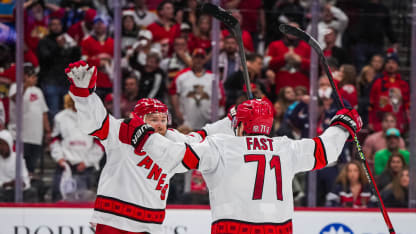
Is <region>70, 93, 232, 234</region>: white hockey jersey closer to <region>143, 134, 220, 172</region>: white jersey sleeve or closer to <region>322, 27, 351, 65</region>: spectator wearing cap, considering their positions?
<region>143, 134, 220, 172</region>: white jersey sleeve

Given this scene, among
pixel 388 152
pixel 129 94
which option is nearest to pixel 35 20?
pixel 129 94

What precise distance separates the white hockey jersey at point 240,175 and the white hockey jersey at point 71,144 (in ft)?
8.98

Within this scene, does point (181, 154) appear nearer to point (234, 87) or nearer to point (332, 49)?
point (234, 87)

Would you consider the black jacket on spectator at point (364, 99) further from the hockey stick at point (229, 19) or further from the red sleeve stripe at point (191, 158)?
the red sleeve stripe at point (191, 158)

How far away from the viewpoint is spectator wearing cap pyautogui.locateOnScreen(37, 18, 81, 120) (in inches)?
251

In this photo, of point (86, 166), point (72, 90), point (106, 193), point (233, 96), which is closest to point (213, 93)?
point (233, 96)

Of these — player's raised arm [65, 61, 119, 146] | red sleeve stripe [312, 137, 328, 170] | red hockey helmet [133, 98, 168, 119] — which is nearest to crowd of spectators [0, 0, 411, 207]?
red hockey helmet [133, 98, 168, 119]

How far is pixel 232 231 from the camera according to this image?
3.65 m

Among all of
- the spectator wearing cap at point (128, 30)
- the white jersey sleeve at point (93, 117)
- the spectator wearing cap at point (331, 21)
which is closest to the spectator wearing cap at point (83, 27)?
the spectator wearing cap at point (128, 30)

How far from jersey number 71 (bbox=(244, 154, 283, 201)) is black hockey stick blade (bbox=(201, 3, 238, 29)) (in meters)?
1.43

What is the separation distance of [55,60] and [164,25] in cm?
98

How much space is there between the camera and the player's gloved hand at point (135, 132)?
3620 millimetres

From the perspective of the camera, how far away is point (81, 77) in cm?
368

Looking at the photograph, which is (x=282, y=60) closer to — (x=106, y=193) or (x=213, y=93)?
(x=213, y=93)
